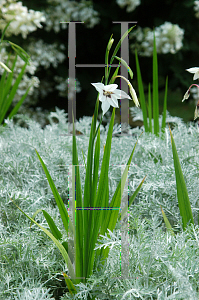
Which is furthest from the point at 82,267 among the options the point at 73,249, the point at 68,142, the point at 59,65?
the point at 59,65

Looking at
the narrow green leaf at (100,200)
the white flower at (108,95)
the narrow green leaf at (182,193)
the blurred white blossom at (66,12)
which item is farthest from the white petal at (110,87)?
the blurred white blossom at (66,12)

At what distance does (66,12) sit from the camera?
2.75 metres

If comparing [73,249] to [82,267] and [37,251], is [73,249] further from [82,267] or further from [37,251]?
[37,251]

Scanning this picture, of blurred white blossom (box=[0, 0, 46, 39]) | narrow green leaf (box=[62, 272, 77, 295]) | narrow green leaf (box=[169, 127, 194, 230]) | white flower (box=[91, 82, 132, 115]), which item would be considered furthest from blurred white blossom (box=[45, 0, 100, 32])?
narrow green leaf (box=[62, 272, 77, 295])

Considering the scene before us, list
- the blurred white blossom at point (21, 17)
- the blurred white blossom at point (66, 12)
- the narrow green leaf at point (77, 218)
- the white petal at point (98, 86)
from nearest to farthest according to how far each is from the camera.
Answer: the white petal at point (98, 86)
the narrow green leaf at point (77, 218)
the blurred white blossom at point (21, 17)
the blurred white blossom at point (66, 12)

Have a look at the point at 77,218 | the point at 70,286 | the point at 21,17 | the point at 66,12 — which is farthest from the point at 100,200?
the point at 66,12

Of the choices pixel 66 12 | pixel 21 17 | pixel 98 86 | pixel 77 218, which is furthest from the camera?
pixel 66 12

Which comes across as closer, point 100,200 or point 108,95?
point 108,95

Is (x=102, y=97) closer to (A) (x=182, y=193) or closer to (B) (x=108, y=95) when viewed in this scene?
(B) (x=108, y=95)

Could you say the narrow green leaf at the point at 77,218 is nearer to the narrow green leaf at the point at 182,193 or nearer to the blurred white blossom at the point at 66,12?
the narrow green leaf at the point at 182,193

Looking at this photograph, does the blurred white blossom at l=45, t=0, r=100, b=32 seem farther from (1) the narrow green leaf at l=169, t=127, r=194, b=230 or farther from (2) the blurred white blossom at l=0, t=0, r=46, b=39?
(1) the narrow green leaf at l=169, t=127, r=194, b=230

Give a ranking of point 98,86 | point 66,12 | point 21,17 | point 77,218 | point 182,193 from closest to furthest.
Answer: point 98,86 < point 77,218 < point 182,193 < point 21,17 < point 66,12

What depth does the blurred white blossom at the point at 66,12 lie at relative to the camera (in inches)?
102

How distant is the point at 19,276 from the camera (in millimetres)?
751
